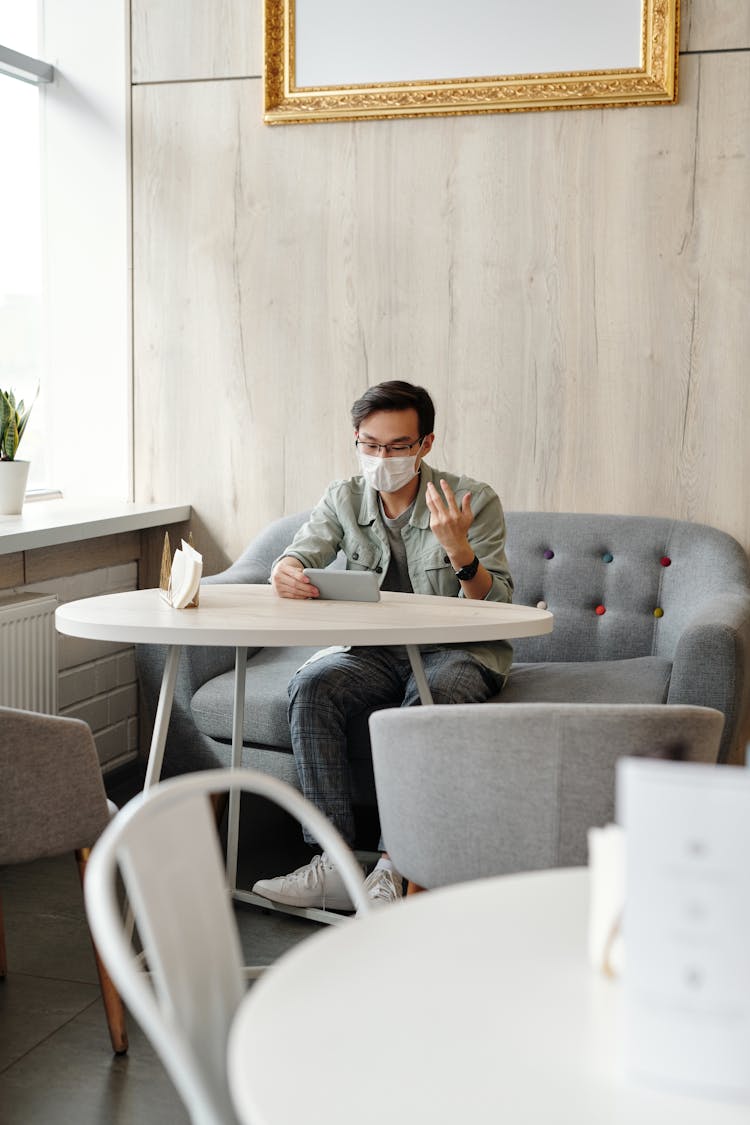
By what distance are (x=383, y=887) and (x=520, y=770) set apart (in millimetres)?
941

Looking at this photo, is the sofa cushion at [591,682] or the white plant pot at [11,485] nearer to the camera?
the sofa cushion at [591,682]

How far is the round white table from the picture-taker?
7.42ft

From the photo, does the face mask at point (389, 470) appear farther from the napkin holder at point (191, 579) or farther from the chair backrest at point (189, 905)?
the chair backrest at point (189, 905)

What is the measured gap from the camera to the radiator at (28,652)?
10.7 ft

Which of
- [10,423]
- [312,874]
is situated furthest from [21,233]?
[312,874]

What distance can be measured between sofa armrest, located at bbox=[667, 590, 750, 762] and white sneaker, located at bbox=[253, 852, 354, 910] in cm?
87

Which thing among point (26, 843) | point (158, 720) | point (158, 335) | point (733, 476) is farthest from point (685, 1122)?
point (158, 335)

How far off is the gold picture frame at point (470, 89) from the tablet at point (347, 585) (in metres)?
1.71

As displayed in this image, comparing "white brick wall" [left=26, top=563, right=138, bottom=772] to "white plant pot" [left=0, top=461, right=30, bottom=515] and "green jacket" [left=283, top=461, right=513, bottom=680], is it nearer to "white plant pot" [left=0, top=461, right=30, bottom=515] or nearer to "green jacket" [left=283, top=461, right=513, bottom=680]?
"white plant pot" [left=0, top=461, right=30, bottom=515]

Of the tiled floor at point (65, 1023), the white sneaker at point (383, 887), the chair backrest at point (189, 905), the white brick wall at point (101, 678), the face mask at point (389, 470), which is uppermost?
the face mask at point (389, 470)

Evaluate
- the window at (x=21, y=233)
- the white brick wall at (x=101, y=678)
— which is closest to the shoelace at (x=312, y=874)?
the white brick wall at (x=101, y=678)

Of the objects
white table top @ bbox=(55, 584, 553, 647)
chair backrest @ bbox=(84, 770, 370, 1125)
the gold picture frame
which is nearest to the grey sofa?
white table top @ bbox=(55, 584, 553, 647)

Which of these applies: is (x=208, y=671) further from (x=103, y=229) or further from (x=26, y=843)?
(x=103, y=229)

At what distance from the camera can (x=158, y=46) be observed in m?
3.88
